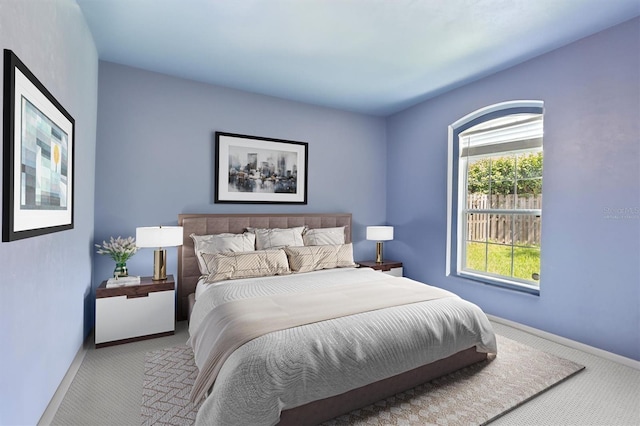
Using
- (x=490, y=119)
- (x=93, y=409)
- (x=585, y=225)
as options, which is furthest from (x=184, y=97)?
(x=585, y=225)

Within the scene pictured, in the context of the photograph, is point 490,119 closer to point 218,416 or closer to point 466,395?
point 466,395

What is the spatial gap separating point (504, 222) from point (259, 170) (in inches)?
120

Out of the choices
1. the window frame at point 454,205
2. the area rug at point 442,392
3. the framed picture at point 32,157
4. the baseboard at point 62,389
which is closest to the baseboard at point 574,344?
the area rug at point 442,392

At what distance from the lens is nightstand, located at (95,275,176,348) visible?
285 cm

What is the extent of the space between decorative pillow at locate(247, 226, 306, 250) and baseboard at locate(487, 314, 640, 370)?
250 cm

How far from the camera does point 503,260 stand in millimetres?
3672

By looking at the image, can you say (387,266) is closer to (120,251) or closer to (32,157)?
(120,251)

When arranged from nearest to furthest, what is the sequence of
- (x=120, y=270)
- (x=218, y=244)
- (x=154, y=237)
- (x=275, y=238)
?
(x=154, y=237), (x=120, y=270), (x=218, y=244), (x=275, y=238)

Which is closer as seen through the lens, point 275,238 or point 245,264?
point 245,264

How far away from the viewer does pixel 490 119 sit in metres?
3.71

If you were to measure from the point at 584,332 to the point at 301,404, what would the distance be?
2737mm

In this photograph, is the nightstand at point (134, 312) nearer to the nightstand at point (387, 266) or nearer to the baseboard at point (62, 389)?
the baseboard at point (62, 389)

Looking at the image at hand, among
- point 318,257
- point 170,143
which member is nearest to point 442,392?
point 318,257

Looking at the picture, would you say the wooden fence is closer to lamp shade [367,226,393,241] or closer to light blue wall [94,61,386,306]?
lamp shade [367,226,393,241]
